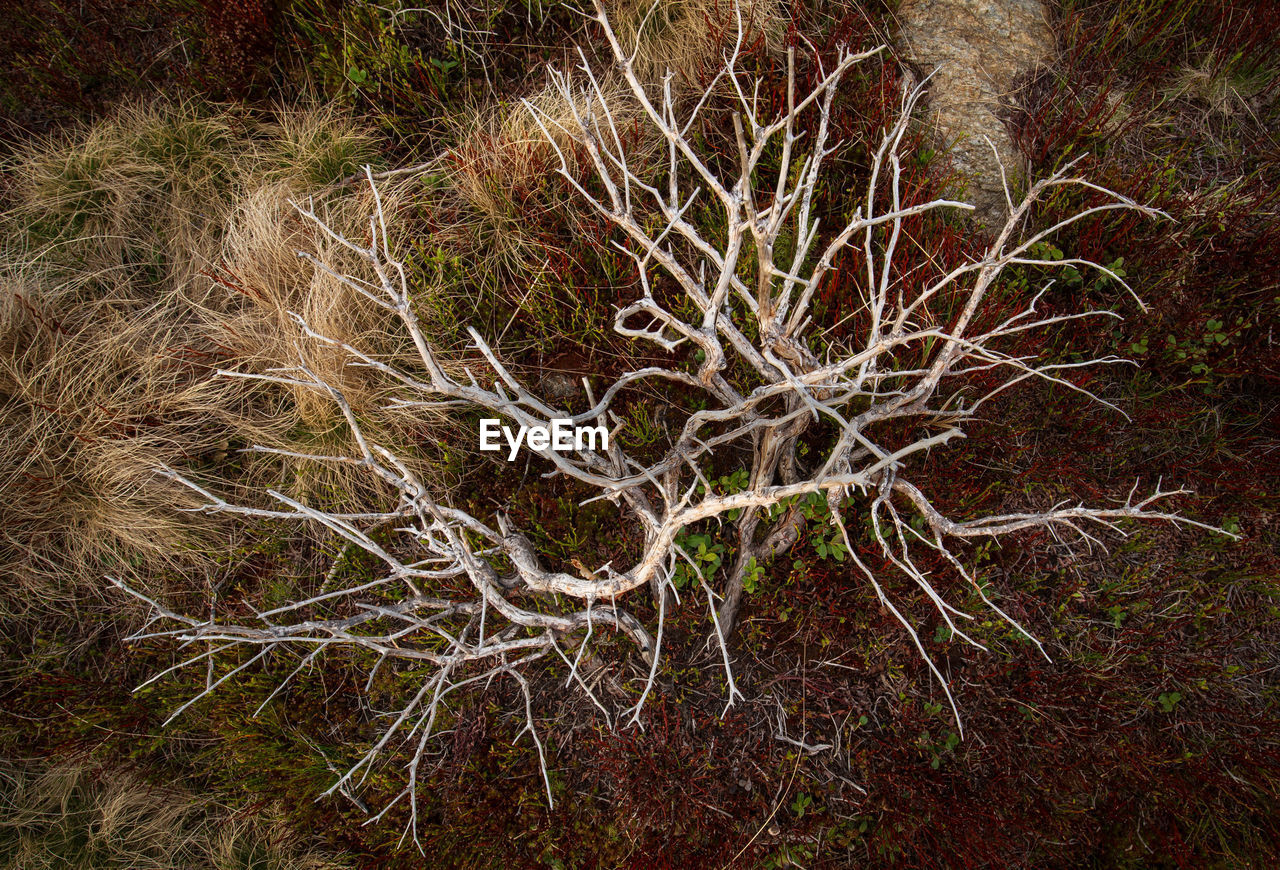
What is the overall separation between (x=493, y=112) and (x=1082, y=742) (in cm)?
481

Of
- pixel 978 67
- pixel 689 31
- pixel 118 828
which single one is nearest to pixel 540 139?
pixel 689 31

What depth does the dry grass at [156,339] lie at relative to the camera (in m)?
3.67

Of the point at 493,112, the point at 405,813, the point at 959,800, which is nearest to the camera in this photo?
the point at 959,800

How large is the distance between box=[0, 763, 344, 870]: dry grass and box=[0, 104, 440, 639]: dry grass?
1.06 m

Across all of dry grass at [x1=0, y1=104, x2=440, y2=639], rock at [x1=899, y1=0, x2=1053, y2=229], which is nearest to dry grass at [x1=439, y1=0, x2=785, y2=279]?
dry grass at [x1=0, y1=104, x2=440, y2=639]

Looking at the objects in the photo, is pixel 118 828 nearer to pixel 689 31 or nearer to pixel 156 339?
pixel 156 339

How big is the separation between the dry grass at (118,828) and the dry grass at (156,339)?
1063 mm

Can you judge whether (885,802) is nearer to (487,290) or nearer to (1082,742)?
(1082,742)

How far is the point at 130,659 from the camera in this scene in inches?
145

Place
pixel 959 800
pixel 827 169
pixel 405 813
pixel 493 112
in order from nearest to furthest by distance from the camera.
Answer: pixel 959 800
pixel 405 813
pixel 827 169
pixel 493 112

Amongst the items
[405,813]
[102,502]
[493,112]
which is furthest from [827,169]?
[102,502]

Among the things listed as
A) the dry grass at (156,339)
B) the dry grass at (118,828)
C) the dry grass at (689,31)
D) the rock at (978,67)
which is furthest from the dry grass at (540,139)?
the dry grass at (118,828)

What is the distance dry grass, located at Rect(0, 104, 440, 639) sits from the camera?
367 centimetres

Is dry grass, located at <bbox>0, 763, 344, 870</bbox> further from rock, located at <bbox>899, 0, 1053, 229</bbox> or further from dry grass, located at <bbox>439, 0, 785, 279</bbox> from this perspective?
rock, located at <bbox>899, 0, 1053, 229</bbox>
